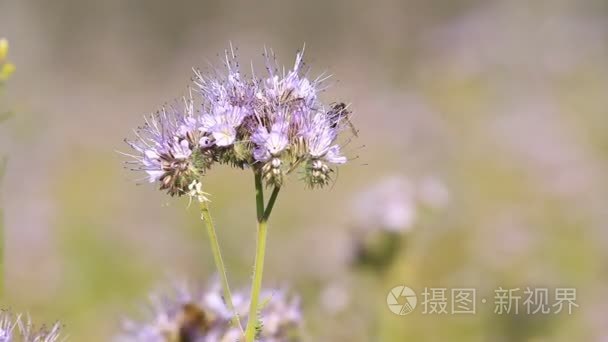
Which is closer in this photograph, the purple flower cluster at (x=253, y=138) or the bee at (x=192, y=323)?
the purple flower cluster at (x=253, y=138)

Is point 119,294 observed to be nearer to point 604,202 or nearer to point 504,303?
point 504,303

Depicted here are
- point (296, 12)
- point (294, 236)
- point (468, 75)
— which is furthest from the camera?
point (296, 12)

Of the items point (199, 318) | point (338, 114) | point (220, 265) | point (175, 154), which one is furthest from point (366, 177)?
point (220, 265)

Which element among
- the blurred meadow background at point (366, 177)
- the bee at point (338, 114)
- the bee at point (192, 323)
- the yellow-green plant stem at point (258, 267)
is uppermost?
the blurred meadow background at point (366, 177)

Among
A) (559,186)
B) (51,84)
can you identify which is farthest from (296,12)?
(559,186)

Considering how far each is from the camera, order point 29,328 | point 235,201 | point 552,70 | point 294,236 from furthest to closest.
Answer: point 552,70 < point 235,201 < point 294,236 < point 29,328

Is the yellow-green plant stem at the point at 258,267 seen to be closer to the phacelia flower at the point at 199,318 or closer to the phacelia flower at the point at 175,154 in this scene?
the phacelia flower at the point at 175,154

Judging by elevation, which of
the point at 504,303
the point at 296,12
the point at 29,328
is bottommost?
the point at 29,328

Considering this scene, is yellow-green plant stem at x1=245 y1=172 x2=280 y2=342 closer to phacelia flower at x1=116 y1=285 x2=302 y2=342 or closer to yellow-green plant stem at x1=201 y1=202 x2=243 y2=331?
yellow-green plant stem at x1=201 y1=202 x2=243 y2=331

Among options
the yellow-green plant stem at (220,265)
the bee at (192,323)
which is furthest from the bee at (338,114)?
the bee at (192,323)
